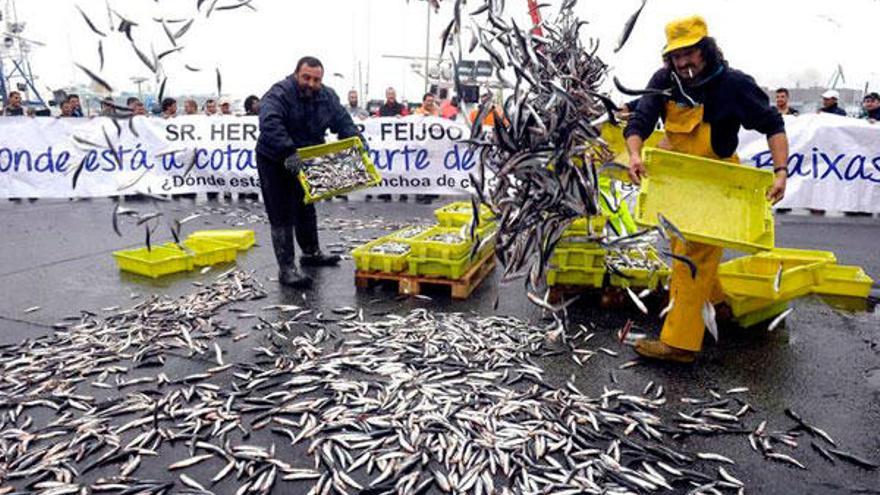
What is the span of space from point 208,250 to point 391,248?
9.13ft

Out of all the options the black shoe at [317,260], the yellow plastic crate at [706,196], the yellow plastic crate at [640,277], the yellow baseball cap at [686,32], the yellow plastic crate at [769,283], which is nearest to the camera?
the yellow baseball cap at [686,32]

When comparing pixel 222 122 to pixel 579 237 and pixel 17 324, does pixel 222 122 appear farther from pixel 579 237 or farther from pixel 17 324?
pixel 579 237

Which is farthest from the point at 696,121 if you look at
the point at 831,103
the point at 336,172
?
the point at 831,103

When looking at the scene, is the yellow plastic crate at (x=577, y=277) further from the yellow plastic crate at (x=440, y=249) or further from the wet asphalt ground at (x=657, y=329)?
the yellow plastic crate at (x=440, y=249)

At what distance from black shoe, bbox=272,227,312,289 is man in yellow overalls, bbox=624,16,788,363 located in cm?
446

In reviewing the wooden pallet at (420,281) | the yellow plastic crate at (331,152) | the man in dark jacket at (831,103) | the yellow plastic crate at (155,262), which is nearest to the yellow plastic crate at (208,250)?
the yellow plastic crate at (155,262)

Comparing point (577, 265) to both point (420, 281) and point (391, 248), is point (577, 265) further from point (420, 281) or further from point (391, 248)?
point (391, 248)

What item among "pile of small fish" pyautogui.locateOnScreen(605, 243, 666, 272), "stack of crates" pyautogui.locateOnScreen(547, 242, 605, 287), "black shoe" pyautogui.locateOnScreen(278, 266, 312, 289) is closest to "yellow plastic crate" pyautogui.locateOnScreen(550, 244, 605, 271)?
"stack of crates" pyautogui.locateOnScreen(547, 242, 605, 287)

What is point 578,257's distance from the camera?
6.83 m

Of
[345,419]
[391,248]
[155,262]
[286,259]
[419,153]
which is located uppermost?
[419,153]

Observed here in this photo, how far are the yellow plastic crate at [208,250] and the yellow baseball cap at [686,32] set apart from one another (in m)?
6.46

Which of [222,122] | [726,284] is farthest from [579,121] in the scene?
[222,122]

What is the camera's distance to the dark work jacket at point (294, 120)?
23.8 ft

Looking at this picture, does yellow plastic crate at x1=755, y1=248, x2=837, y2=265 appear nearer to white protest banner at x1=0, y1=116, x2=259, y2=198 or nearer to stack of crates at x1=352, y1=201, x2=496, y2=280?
stack of crates at x1=352, y1=201, x2=496, y2=280
